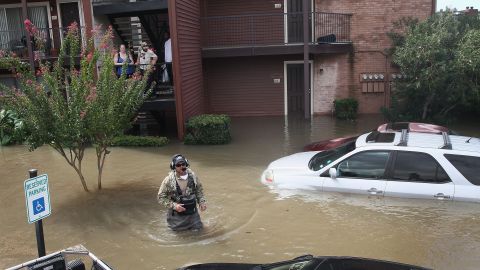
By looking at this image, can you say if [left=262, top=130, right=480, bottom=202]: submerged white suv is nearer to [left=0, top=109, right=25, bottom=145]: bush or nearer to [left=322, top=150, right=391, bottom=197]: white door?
[left=322, top=150, right=391, bottom=197]: white door

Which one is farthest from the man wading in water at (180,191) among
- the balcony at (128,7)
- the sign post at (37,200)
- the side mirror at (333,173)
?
the balcony at (128,7)

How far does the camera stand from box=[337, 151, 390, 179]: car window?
8.36m

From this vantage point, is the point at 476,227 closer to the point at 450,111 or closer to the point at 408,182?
the point at 408,182

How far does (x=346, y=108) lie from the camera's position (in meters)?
18.8

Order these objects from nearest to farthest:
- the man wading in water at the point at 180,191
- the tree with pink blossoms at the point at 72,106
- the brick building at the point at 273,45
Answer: the man wading in water at the point at 180,191 → the tree with pink blossoms at the point at 72,106 → the brick building at the point at 273,45

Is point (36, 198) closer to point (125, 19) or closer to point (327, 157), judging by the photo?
point (327, 157)

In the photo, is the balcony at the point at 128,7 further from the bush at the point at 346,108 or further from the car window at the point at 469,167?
the car window at the point at 469,167

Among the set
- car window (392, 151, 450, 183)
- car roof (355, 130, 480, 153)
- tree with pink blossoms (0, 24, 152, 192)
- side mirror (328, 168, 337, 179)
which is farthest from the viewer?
tree with pink blossoms (0, 24, 152, 192)

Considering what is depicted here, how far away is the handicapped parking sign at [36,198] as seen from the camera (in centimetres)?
532

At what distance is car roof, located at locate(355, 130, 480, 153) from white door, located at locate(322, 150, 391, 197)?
0.86 ft

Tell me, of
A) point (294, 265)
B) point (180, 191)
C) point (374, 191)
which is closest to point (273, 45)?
point (374, 191)

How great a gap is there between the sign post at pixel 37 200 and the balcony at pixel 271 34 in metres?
13.7

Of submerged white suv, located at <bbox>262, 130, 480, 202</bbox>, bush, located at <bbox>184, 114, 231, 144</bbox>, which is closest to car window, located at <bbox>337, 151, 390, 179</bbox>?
submerged white suv, located at <bbox>262, 130, 480, 202</bbox>

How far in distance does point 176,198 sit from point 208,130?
723 centimetres
